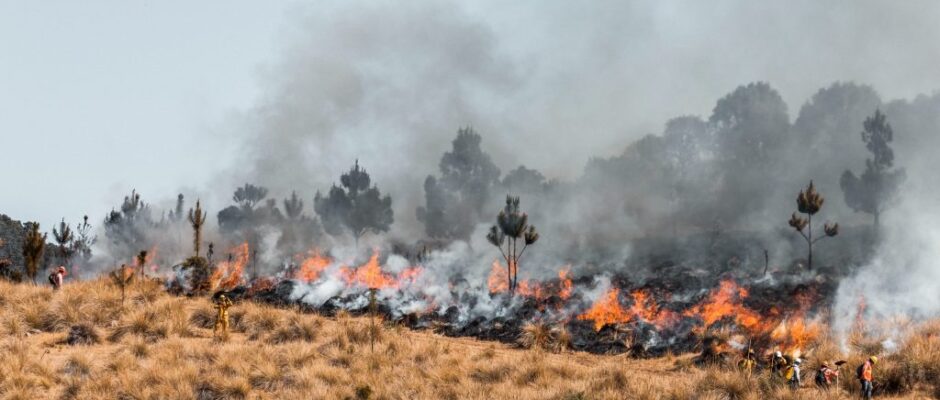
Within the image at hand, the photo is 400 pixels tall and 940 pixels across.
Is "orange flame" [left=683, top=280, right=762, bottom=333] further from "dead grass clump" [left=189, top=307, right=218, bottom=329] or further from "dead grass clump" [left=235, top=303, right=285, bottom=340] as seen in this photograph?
"dead grass clump" [left=189, top=307, right=218, bottom=329]

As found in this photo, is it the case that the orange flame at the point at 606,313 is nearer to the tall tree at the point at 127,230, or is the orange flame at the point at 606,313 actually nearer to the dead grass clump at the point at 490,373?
the dead grass clump at the point at 490,373

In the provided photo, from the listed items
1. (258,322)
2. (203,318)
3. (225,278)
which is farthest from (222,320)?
(225,278)

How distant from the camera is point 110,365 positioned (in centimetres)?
1273

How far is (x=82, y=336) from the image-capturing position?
Result: 14727 millimetres

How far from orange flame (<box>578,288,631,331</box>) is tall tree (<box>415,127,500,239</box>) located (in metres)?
44.3

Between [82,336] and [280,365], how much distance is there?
5.20m

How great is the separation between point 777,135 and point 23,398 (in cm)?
7750

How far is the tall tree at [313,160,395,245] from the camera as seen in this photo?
70.9 m

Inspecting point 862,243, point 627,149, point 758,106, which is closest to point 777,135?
point 758,106

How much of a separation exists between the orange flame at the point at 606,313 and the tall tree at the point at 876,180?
127ft

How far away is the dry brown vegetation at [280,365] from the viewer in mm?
11914

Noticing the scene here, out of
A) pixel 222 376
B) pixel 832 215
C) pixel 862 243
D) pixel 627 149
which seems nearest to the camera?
pixel 222 376

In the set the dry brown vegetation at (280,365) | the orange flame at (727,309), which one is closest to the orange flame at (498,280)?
the orange flame at (727,309)

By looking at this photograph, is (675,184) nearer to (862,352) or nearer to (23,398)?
(862,352)
